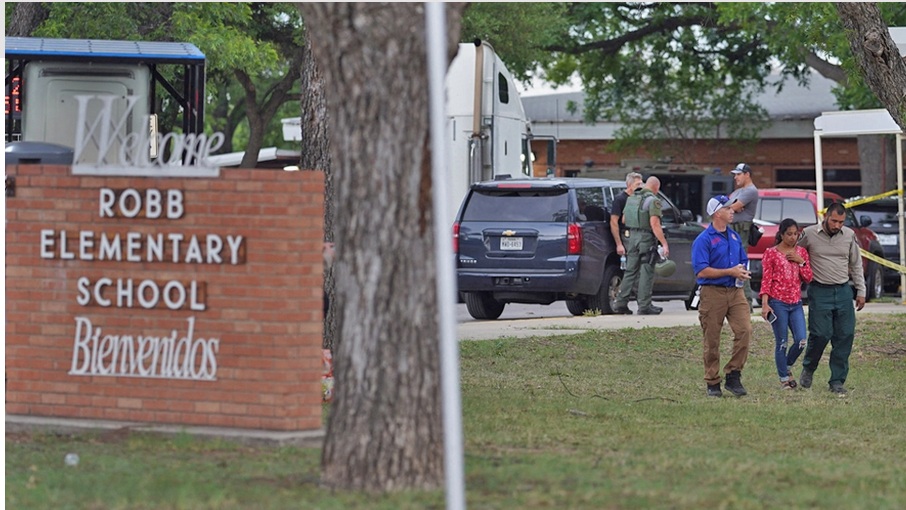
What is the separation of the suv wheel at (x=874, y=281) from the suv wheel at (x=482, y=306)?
687cm

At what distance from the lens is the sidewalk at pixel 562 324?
15.9 metres

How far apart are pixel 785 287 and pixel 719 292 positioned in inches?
34.1

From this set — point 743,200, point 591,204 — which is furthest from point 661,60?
point 743,200

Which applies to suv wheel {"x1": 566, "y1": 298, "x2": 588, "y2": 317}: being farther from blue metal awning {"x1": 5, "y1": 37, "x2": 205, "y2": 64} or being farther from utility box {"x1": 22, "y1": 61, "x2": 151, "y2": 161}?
utility box {"x1": 22, "y1": 61, "x2": 151, "y2": 161}

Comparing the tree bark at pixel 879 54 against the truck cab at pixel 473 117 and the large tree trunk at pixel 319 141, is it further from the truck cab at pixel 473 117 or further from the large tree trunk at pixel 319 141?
the truck cab at pixel 473 117

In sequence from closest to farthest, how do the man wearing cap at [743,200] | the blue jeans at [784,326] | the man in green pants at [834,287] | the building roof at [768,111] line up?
the man in green pants at [834,287], the blue jeans at [784,326], the man wearing cap at [743,200], the building roof at [768,111]

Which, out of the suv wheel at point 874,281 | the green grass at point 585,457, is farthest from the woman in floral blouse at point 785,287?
the suv wheel at point 874,281

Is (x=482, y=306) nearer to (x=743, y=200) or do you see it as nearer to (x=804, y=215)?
(x=743, y=200)

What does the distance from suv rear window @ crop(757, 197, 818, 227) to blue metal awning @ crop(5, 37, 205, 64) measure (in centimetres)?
1223

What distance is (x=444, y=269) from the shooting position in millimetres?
6211

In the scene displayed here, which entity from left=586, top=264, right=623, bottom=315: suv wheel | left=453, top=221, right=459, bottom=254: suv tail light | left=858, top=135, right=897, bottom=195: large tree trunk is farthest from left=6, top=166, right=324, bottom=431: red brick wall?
left=858, top=135, right=897, bottom=195: large tree trunk

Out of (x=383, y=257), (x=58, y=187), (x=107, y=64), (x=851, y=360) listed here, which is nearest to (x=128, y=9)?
(x=107, y=64)

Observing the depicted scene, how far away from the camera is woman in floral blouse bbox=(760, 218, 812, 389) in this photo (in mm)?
12625

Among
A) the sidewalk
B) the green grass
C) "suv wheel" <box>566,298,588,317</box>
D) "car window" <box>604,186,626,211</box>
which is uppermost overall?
"car window" <box>604,186,626,211</box>
